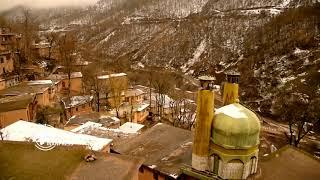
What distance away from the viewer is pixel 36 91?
1713 inches

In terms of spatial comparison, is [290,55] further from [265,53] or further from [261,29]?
[261,29]

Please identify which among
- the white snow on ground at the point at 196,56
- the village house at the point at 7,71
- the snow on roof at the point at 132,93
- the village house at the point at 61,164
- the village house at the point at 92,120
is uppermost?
the village house at the point at 61,164

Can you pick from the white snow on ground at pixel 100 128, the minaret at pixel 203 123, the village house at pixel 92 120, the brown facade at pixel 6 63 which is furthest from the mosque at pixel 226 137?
the brown facade at pixel 6 63

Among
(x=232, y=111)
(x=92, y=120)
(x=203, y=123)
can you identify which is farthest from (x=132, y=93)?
(x=232, y=111)

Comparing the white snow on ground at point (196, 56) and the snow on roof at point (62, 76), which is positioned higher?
the snow on roof at point (62, 76)

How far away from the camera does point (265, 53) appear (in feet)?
337

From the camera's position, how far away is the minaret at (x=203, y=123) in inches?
791

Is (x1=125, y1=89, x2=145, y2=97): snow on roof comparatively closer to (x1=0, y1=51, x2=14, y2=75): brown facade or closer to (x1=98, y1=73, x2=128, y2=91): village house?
(x1=98, y1=73, x2=128, y2=91): village house

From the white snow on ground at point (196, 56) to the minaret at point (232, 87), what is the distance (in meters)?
Result: 98.6

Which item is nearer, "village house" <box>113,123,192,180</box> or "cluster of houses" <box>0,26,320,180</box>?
"cluster of houses" <box>0,26,320,180</box>

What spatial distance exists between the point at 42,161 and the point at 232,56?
351 feet

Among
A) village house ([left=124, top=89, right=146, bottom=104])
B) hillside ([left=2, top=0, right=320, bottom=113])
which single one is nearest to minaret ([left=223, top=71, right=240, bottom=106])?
village house ([left=124, top=89, right=146, bottom=104])

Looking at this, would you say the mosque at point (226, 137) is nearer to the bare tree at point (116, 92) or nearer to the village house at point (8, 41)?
the bare tree at point (116, 92)

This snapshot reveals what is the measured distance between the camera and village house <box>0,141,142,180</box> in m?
15.4
